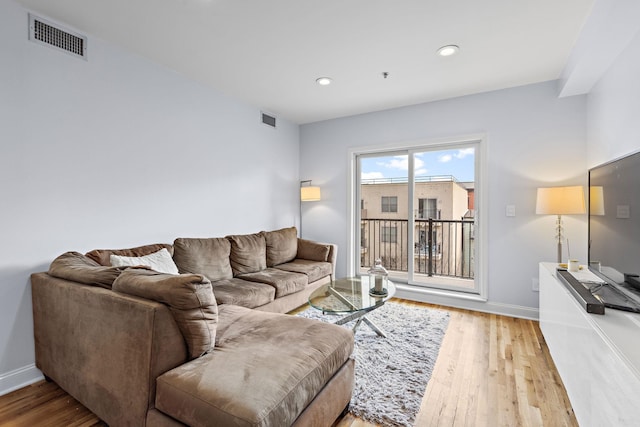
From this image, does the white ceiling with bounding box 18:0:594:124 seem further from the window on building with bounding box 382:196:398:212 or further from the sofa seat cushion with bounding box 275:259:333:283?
the sofa seat cushion with bounding box 275:259:333:283

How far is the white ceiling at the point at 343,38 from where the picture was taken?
1998mm

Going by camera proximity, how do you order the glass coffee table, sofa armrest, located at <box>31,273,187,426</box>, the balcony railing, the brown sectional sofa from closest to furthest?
the brown sectional sofa → sofa armrest, located at <box>31,273,187,426</box> → the glass coffee table → the balcony railing

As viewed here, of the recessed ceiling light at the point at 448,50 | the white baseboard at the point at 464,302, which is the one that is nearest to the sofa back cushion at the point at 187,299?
the recessed ceiling light at the point at 448,50

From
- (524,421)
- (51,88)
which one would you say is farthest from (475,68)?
(51,88)

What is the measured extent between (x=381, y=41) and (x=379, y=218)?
2.72 metres

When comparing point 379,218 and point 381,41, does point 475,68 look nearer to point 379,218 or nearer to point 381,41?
point 381,41

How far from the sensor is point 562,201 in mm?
2676

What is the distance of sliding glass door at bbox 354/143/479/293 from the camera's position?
147 inches

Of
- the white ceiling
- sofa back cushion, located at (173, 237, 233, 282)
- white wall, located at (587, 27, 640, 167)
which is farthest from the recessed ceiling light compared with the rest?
sofa back cushion, located at (173, 237, 233, 282)

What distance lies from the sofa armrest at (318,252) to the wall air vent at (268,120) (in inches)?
69.0

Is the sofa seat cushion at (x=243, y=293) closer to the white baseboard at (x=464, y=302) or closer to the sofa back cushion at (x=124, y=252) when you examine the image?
the sofa back cushion at (x=124, y=252)

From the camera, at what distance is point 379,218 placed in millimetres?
4629

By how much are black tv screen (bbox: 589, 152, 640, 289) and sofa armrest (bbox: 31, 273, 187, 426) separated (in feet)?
7.47

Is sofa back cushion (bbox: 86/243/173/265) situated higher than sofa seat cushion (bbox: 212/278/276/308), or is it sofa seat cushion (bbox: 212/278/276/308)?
sofa back cushion (bbox: 86/243/173/265)
